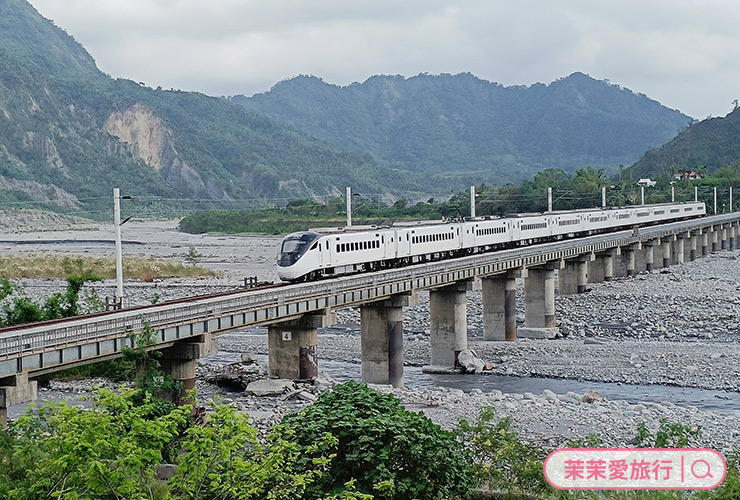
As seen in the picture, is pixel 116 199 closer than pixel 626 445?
No

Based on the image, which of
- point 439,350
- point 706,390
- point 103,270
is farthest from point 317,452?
point 103,270

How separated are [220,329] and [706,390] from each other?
66.4 ft

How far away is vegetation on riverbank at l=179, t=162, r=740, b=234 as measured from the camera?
514 ft

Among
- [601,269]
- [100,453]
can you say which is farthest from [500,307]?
[100,453]

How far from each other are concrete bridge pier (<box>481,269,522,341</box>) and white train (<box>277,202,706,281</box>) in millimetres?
3325

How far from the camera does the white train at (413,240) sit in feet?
134

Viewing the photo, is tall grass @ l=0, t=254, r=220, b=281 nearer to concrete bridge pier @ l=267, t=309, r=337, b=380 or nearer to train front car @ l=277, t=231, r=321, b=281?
train front car @ l=277, t=231, r=321, b=281

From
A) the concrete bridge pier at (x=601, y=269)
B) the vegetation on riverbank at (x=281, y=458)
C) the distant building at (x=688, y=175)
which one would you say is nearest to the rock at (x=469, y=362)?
the vegetation on riverbank at (x=281, y=458)

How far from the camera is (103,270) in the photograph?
100 metres

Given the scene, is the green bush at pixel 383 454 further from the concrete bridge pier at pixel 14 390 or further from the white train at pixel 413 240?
the white train at pixel 413 240

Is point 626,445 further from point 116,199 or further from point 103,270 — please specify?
point 103,270

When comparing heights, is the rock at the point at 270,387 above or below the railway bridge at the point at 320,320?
below

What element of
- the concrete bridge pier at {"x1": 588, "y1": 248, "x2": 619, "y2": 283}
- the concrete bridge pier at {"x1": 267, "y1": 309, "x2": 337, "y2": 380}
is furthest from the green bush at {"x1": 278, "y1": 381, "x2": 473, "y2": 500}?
the concrete bridge pier at {"x1": 588, "y1": 248, "x2": 619, "y2": 283}

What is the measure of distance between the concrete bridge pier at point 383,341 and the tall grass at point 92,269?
54649 mm
